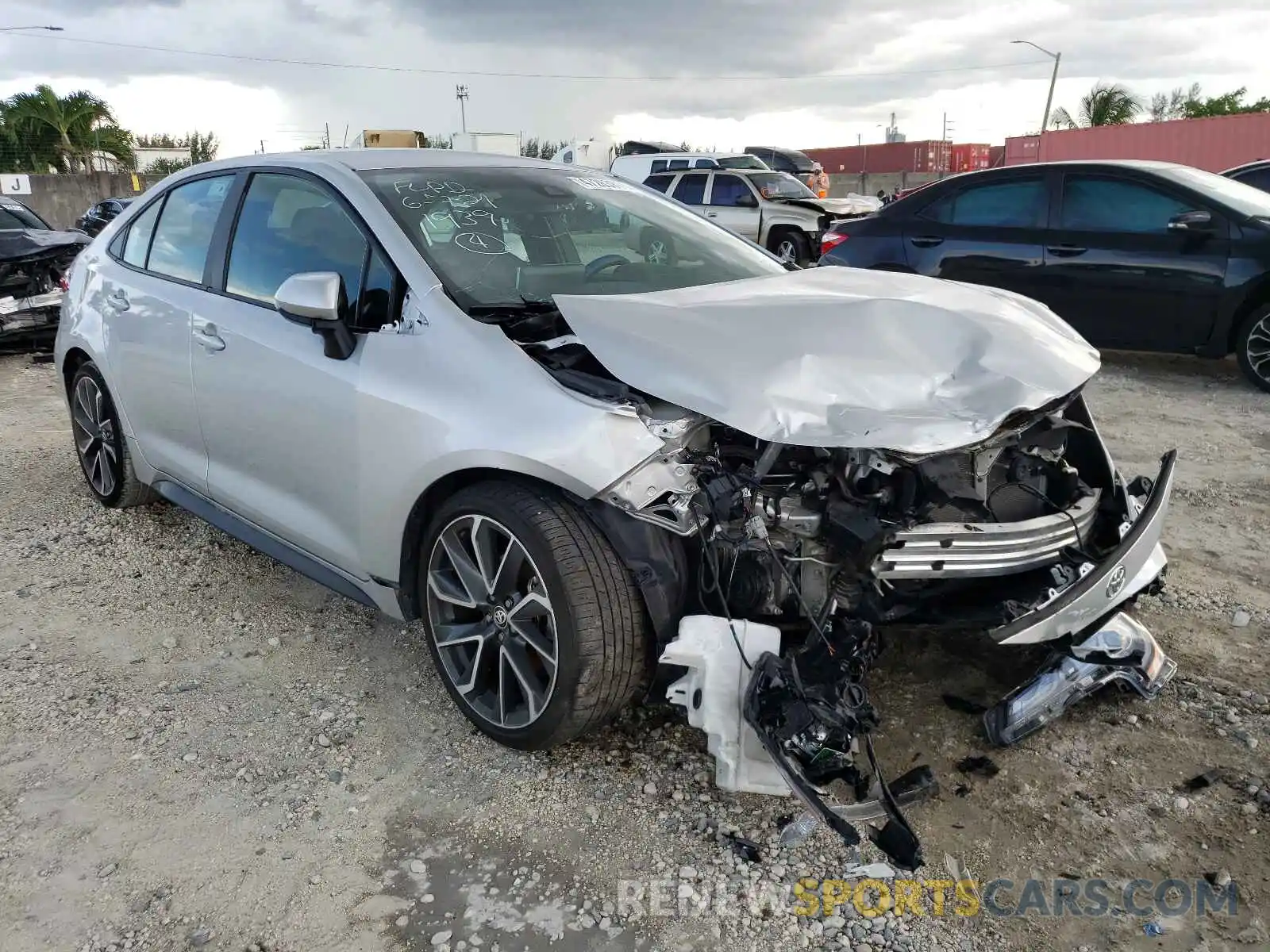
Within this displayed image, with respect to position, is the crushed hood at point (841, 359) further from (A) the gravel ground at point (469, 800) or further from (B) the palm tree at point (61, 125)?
(B) the palm tree at point (61, 125)

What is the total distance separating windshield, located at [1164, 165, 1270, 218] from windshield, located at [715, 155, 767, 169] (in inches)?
501

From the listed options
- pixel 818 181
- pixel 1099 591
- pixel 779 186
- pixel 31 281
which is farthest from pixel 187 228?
pixel 818 181

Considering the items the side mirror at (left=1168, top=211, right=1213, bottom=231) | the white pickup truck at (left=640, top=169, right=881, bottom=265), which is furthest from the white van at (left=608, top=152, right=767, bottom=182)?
the side mirror at (left=1168, top=211, right=1213, bottom=231)

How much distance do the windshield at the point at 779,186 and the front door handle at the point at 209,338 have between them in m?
12.9

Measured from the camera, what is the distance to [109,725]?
311cm

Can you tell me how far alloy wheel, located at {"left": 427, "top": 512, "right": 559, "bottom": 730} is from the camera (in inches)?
107

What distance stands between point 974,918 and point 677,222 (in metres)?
2.75

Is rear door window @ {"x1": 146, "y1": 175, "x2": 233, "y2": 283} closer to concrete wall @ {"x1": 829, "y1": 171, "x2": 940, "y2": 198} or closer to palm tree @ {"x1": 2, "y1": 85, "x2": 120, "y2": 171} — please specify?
concrete wall @ {"x1": 829, "y1": 171, "x2": 940, "y2": 198}

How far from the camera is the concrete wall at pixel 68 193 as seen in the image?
33.1m

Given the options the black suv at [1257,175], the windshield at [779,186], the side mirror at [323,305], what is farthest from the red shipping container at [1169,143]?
the side mirror at [323,305]

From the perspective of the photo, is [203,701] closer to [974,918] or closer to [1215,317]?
[974,918]

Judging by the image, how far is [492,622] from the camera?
283 centimetres

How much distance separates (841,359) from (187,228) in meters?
2.87

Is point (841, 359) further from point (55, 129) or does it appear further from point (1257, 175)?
point (55, 129)
